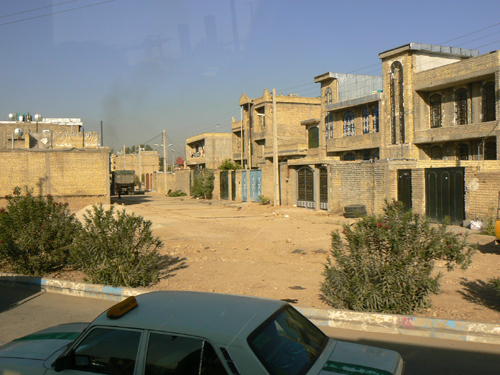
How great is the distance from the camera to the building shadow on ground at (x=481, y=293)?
7.03 metres

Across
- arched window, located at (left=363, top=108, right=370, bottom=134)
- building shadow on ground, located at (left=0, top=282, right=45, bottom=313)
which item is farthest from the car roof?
arched window, located at (left=363, top=108, right=370, bottom=134)

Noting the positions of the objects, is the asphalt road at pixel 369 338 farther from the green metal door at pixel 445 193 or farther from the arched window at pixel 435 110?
the arched window at pixel 435 110

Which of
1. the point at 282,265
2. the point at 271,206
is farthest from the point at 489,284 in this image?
the point at 271,206

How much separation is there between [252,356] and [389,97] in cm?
2649

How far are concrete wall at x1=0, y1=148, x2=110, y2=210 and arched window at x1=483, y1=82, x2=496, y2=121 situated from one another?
22.3m

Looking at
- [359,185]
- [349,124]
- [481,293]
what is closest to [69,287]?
[481,293]

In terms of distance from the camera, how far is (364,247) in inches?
260

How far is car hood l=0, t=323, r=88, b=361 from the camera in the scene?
353 cm

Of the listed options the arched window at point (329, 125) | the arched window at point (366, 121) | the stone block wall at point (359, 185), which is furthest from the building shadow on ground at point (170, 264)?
the arched window at point (329, 125)

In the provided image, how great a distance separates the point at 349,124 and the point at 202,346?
2970cm

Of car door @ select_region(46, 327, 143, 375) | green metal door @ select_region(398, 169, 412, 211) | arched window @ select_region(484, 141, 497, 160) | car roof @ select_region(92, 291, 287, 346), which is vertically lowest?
car door @ select_region(46, 327, 143, 375)

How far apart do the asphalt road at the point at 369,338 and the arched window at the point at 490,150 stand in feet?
65.0

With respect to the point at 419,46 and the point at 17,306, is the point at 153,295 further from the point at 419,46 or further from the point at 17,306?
the point at 419,46

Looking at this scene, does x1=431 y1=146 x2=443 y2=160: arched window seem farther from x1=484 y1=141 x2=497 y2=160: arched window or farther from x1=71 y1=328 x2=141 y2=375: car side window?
x1=71 y1=328 x2=141 y2=375: car side window
